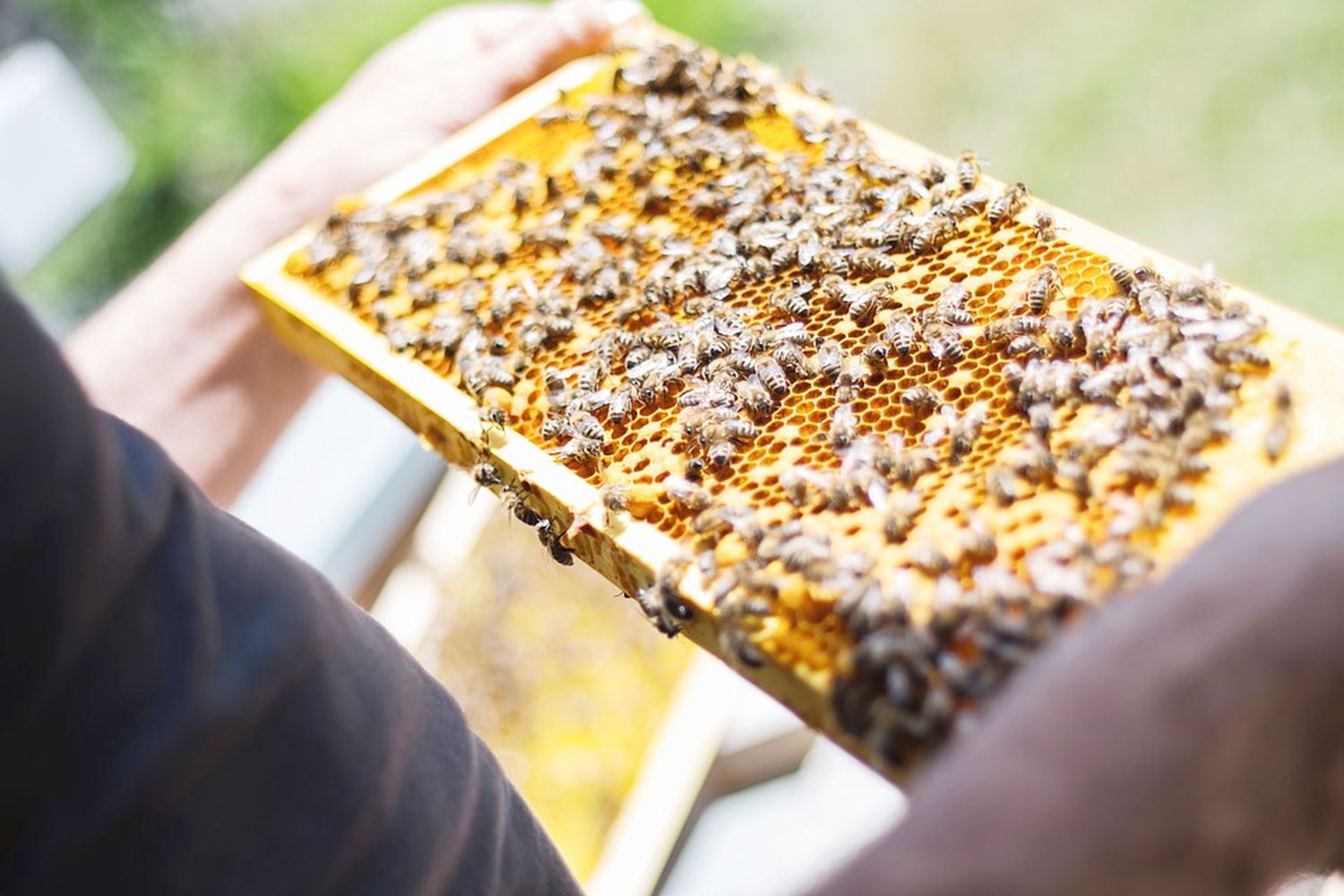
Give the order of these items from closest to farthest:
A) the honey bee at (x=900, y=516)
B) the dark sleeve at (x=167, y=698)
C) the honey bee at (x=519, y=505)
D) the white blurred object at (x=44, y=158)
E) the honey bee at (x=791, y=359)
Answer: the dark sleeve at (x=167, y=698), the honey bee at (x=900, y=516), the honey bee at (x=791, y=359), the honey bee at (x=519, y=505), the white blurred object at (x=44, y=158)

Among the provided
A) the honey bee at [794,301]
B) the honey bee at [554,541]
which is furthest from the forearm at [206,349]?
the honey bee at [794,301]

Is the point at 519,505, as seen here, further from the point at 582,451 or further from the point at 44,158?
the point at 44,158

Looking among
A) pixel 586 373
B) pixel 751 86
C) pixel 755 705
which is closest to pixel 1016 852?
pixel 586 373

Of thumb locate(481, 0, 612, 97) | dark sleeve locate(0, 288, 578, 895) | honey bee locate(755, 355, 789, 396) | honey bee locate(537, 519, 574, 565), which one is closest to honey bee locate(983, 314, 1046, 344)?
honey bee locate(755, 355, 789, 396)

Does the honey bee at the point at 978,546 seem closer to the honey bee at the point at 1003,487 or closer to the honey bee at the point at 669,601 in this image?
the honey bee at the point at 1003,487

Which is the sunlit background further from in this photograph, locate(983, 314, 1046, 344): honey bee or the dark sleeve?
the dark sleeve

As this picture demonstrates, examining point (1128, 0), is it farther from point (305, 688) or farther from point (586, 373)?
point (305, 688)
